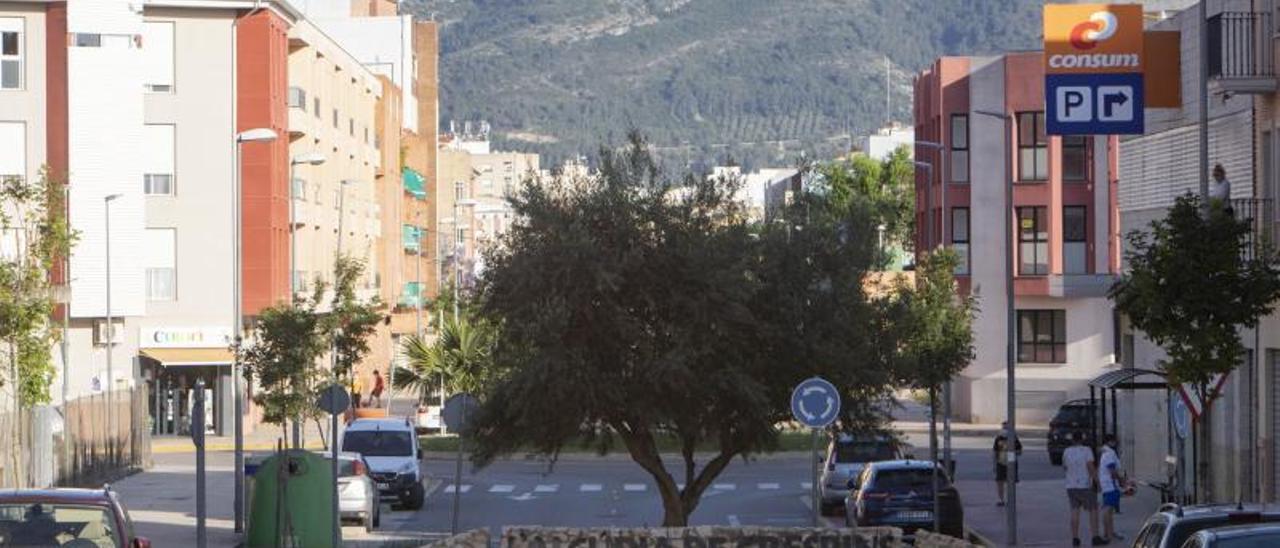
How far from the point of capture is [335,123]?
81.8m

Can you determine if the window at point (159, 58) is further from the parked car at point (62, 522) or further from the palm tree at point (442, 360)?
the parked car at point (62, 522)

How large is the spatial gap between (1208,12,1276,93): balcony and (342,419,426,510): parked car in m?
18.2

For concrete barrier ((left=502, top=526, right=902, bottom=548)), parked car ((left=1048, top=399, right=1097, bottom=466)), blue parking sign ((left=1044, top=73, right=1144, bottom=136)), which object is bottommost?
parked car ((left=1048, top=399, right=1097, bottom=466))

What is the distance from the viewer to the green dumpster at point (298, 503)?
33.6 metres

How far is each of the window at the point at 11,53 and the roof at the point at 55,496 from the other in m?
40.4

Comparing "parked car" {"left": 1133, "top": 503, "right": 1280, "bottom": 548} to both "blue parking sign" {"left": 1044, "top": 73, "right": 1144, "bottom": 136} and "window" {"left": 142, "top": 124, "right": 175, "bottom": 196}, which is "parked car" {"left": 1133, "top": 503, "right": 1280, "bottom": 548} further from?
"window" {"left": 142, "top": 124, "right": 175, "bottom": 196}

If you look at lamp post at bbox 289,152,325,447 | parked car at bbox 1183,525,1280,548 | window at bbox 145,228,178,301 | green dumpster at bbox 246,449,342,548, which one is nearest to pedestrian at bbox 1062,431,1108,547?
green dumpster at bbox 246,449,342,548

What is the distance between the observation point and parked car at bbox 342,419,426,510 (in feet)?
147

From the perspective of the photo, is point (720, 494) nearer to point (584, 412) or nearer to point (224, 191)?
point (584, 412)

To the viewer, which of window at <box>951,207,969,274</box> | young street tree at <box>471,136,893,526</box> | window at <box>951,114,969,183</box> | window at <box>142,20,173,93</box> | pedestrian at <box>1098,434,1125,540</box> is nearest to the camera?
young street tree at <box>471,136,893,526</box>

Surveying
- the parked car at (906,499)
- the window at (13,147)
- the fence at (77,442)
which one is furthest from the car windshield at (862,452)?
the window at (13,147)

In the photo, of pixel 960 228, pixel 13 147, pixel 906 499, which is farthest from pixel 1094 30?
pixel 960 228

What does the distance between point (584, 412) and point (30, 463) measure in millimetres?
12065

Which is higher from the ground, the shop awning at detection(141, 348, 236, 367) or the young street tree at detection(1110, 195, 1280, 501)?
the young street tree at detection(1110, 195, 1280, 501)
